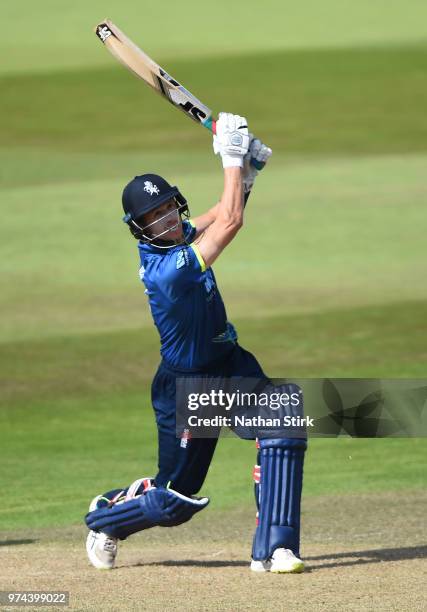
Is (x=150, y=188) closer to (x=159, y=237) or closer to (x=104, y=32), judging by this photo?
(x=159, y=237)

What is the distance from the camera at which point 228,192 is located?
6965mm

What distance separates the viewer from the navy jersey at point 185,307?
6957 millimetres

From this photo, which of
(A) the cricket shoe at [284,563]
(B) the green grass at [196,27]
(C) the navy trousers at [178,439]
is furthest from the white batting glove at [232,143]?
(B) the green grass at [196,27]

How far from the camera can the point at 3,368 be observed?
1412 cm

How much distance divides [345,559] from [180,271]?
1907 millimetres

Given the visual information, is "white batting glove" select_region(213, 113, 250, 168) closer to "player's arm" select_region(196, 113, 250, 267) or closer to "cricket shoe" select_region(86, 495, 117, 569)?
"player's arm" select_region(196, 113, 250, 267)

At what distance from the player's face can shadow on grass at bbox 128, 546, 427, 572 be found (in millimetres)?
1793

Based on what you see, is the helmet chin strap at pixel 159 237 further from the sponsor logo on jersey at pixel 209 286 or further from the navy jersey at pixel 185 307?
the sponsor logo on jersey at pixel 209 286

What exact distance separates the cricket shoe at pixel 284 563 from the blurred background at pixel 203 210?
2.39 meters

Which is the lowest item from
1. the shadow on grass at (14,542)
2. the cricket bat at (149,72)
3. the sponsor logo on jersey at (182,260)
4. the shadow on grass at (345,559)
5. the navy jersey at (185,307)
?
the shadow on grass at (14,542)

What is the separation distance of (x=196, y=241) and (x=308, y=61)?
1127 inches

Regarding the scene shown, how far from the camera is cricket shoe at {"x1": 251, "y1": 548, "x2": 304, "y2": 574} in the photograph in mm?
7043

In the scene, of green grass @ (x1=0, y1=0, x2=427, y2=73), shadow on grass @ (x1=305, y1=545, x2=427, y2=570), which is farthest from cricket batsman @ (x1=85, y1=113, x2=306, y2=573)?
green grass @ (x1=0, y1=0, x2=427, y2=73)

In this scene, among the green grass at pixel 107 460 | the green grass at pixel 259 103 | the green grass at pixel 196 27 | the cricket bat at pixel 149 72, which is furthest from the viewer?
the green grass at pixel 196 27
